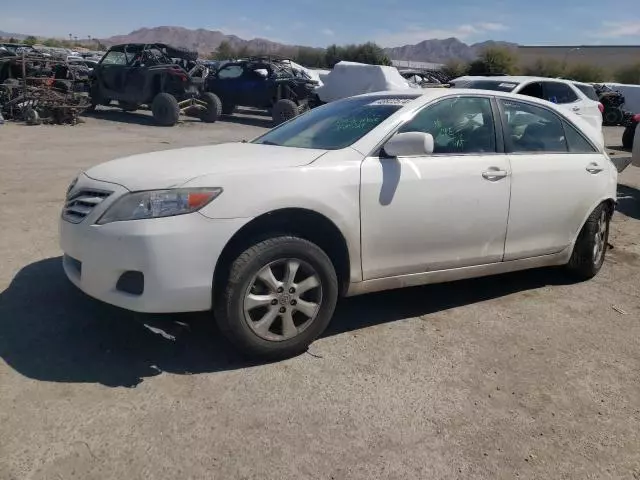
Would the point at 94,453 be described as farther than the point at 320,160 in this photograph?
No

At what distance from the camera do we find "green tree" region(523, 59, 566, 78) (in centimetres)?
4681

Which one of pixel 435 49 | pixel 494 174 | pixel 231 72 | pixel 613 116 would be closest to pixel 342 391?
pixel 494 174

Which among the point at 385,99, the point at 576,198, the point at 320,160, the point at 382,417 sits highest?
the point at 385,99

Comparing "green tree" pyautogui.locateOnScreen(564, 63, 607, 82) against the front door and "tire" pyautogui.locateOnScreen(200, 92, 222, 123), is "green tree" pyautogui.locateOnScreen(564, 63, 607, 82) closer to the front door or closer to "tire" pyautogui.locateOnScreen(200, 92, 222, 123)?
"tire" pyautogui.locateOnScreen(200, 92, 222, 123)

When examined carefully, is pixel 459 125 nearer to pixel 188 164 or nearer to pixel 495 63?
pixel 188 164

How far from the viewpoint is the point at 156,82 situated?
16.4 m

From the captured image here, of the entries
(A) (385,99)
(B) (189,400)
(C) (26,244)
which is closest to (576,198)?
(A) (385,99)

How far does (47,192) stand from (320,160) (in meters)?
5.00

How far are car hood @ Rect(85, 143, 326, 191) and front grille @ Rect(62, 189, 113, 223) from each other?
3.9 inches

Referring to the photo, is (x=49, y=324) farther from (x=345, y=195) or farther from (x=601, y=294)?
(x=601, y=294)

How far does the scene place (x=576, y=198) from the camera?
15.2 feet

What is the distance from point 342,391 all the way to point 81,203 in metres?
1.76

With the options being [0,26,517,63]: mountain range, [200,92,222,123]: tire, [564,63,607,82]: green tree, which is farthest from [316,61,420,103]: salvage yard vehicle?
[0,26,517,63]: mountain range

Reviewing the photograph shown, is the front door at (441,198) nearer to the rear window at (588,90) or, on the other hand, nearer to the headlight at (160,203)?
the headlight at (160,203)
